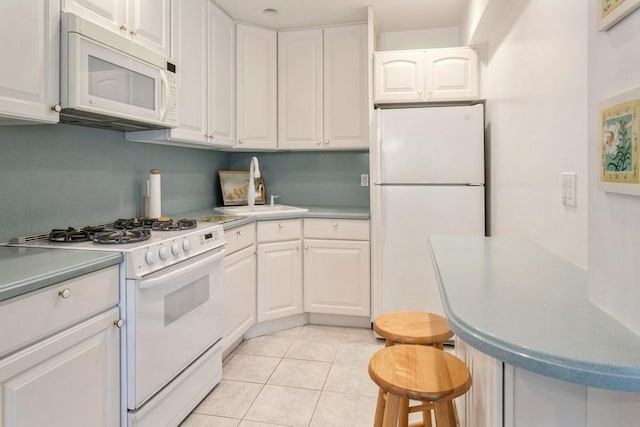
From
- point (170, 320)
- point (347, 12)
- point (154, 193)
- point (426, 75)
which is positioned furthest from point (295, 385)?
point (347, 12)

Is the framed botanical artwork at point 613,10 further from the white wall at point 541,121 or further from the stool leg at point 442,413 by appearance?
the stool leg at point 442,413

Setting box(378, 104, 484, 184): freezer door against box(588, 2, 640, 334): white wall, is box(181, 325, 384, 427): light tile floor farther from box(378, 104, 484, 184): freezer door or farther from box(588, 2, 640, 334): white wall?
box(588, 2, 640, 334): white wall

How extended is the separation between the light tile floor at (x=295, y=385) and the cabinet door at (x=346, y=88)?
156 cm

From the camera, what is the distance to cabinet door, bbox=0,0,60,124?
137 centimetres

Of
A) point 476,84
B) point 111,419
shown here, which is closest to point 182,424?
point 111,419

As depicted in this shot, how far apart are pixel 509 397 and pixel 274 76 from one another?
3.02 metres

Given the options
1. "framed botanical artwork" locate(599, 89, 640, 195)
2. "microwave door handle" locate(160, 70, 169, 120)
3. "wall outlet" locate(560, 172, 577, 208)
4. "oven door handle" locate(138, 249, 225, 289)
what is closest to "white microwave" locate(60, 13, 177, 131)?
"microwave door handle" locate(160, 70, 169, 120)

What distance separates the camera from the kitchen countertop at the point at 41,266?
1119 mm

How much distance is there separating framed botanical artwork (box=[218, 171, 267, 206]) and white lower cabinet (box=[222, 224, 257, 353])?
0.71 meters

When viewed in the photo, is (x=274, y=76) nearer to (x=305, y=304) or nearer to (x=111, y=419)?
(x=305, y=304)

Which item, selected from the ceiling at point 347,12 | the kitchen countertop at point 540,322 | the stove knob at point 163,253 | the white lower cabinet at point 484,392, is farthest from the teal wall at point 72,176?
the white lower cabinet at point 484,392

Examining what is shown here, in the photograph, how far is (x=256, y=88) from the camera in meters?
3.25

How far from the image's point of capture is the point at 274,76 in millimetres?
3332

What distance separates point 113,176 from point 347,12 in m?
2.04
